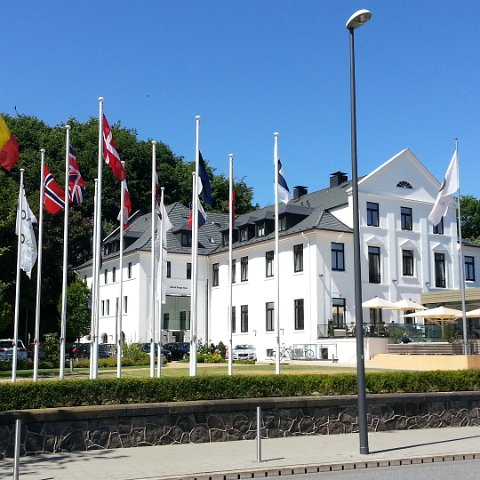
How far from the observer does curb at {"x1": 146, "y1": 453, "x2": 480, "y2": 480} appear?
11.7 meters

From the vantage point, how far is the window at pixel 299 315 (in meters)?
48.7

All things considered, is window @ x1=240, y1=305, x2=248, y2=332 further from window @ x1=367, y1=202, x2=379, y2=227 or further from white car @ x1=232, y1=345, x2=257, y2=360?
window @ x1=367, y1=202, x2=379, y2=227

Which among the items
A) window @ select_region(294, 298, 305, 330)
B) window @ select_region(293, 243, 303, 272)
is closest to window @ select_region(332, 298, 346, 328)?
window @ select_region(294, 298, 305, 330)

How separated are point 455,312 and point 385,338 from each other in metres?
4.26

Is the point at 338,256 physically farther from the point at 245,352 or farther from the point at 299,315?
the point at 245,352

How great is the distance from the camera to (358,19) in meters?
14.3

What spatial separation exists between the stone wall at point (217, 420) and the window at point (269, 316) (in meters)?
33.4

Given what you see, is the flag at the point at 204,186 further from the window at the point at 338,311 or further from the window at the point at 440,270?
the window at the point at 440,270

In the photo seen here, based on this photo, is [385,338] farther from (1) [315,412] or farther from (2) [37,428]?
(2) [37,428]

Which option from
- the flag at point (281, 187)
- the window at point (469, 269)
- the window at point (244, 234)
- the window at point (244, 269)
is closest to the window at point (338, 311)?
the window at point (244, 269)

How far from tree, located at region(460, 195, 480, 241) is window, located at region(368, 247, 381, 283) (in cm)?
3406

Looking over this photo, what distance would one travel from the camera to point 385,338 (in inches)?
1636

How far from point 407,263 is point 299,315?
365 inches

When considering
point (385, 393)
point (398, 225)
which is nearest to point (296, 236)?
point (398, 225)
